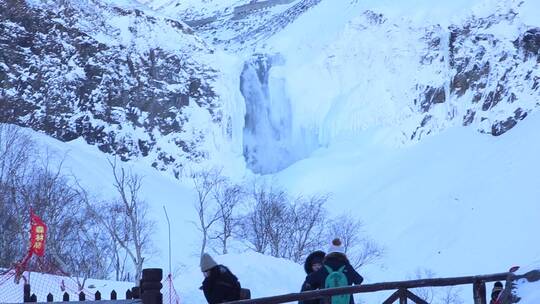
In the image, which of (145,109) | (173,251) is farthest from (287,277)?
(145,109)

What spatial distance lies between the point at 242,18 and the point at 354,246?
3811 centimetres

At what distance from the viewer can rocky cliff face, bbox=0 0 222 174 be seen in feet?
152

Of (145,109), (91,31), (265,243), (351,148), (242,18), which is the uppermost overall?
(242,18)

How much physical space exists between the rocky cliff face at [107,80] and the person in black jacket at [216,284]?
37645 millimetres

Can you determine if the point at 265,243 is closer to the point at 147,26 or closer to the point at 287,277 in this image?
the point at 287,277

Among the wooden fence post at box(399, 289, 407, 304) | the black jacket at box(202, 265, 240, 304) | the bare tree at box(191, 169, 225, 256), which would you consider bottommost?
the wooden fence post at box(399, 289, 407, 304)

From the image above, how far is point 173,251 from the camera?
35.1m

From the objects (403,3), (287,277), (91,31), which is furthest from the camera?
(403,3)

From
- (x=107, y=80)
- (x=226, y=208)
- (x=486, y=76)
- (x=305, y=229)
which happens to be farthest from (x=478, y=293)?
(x=107, y=80)

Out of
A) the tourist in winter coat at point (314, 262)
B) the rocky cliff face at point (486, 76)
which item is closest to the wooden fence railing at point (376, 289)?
the tourist in winter coat at point (314, 262)

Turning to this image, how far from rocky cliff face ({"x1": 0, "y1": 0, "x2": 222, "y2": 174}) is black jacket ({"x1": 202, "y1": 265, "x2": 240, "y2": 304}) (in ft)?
124

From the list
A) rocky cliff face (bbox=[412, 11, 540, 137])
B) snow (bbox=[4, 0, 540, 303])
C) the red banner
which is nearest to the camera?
the red banner

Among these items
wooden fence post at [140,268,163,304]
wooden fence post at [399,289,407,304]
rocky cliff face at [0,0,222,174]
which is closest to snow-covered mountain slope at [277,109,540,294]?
rocky cliff face at [0,0,222,174]

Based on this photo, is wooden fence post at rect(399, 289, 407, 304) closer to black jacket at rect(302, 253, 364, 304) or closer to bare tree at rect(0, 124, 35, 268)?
black jacket at rect(302, 253, 364, 304)
